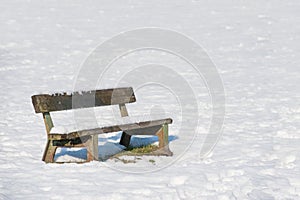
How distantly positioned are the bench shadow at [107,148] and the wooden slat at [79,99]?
2.04 feet

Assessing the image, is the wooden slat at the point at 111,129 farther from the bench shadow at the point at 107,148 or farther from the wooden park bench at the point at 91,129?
the bench shadow at the point at 107,148

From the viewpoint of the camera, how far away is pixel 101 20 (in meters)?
19.1

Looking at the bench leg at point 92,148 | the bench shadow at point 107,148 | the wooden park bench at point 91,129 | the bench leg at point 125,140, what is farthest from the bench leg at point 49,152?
the bench leg at point 125,140

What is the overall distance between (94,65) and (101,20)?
229 inches

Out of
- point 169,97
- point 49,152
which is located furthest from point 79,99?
point 169,97

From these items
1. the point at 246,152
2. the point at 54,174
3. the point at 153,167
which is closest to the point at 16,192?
the point at 54,174

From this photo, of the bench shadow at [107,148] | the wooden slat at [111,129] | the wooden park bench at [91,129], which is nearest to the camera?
the wooden slat at [111,129]

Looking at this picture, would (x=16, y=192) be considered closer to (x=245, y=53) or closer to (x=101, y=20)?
(x=245, y=53)

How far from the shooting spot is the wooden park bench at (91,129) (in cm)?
654

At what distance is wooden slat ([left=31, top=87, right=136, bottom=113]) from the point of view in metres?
6.57

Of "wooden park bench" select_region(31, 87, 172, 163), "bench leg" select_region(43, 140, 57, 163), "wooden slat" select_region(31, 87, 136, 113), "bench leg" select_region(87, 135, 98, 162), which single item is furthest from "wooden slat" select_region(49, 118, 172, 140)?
"wooden slat" select_region(31, 87, 136, 113)

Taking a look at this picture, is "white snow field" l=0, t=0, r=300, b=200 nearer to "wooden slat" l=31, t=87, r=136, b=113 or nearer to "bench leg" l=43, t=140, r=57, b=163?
"bench leg" l=43, t=140, r=57, b=163

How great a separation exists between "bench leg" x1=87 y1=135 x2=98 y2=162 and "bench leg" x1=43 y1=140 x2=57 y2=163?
1.38 feet

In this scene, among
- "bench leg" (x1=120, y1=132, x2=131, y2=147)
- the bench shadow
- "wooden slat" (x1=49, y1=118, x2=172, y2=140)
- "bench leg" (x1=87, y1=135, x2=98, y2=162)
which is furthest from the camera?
"bench leg" (x1=120, y1=132, x2=131, y2=147)
